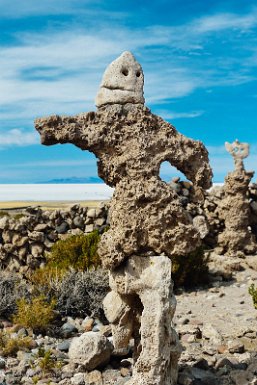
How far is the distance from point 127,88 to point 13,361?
389 centimetres

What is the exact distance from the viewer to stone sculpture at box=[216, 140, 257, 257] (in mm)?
16969

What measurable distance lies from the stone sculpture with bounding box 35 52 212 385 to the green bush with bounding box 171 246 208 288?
6.53 metres

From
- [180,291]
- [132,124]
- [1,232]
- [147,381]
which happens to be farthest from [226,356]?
[1,232]

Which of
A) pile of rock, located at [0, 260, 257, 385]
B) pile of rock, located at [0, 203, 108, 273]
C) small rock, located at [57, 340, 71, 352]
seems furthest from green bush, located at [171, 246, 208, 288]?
small rock, located at [57, 340, 71, 352]

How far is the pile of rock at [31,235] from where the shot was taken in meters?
14.5

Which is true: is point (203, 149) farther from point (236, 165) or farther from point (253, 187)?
point (253, 187)

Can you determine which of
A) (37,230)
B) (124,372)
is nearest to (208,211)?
(37,230)

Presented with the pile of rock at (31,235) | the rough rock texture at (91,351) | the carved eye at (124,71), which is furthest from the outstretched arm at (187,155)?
the pile of rock at (31,235)

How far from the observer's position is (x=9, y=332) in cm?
892

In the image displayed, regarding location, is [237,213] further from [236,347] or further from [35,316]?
[35,316]

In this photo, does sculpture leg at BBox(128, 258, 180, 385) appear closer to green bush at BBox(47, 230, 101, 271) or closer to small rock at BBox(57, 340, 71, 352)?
small rock at BBox(57, 340, 71, 352)

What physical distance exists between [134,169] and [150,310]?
144 centimetres

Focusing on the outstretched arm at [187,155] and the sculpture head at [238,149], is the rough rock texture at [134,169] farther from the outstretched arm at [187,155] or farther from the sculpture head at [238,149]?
the sculpture head at [238,149]

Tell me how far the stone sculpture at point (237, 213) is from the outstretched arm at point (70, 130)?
1136 cm
